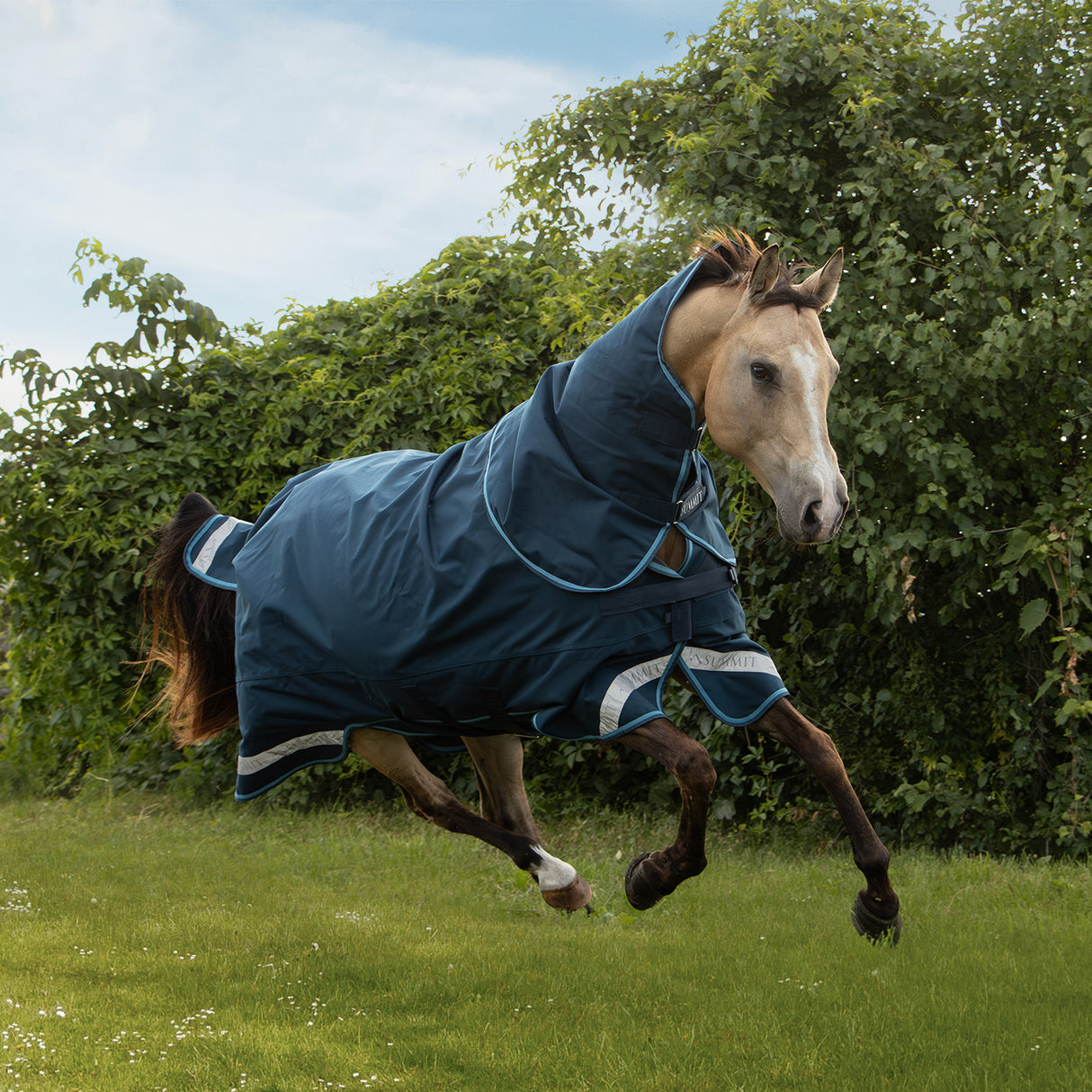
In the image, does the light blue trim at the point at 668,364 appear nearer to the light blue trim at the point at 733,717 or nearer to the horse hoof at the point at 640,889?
the light blue trim at the point at 733,717

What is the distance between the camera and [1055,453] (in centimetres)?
564

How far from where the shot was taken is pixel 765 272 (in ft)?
10.0

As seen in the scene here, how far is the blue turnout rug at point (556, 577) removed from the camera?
3.21m

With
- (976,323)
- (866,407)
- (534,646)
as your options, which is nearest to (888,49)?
(976,323)

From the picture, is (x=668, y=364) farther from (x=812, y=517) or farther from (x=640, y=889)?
(x=640, y=889)

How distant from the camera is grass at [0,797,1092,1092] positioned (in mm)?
3014

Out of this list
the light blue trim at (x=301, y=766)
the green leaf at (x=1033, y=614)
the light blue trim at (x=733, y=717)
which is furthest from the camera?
the green leaf at (x=1033, y=614)

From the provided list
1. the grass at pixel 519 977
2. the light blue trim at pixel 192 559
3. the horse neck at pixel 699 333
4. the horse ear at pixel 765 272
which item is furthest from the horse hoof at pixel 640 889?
the light blue trim at pixel 192 559

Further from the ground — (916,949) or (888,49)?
(888,49)

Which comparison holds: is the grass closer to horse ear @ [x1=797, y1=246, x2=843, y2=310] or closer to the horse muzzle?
the horse muzzle

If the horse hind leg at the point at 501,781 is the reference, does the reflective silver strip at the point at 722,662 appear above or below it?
above

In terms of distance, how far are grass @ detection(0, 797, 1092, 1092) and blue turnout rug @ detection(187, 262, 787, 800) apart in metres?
0.90

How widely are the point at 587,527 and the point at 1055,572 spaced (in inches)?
122

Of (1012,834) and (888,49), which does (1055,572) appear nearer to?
(1012,834)
